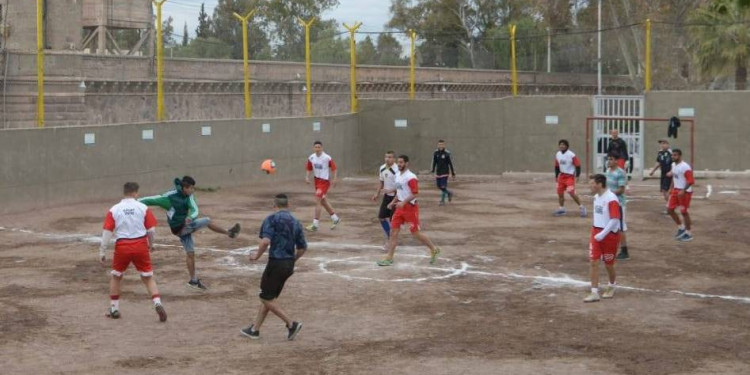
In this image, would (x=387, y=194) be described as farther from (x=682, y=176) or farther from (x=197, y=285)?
(x=682, y=176)

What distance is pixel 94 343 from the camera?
13711 mm

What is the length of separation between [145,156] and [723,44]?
3477 centimetres

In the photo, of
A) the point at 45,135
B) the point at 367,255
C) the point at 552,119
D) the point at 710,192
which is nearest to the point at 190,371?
the point at 367,255

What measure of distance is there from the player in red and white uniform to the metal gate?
1519cm

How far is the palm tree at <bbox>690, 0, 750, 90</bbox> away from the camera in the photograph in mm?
55094

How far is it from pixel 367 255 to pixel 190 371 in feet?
28.3

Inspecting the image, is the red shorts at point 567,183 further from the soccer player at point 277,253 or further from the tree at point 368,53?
the tree at point 368,53

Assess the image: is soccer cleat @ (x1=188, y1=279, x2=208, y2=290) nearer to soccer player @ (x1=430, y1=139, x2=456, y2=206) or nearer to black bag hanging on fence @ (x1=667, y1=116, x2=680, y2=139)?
soccer player @ (x1=430, y1=139, x2=456, y2=206)

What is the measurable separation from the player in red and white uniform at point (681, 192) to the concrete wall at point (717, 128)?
646 inches

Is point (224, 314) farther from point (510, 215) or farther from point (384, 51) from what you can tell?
point (384, 51)

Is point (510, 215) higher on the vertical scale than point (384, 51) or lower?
lower

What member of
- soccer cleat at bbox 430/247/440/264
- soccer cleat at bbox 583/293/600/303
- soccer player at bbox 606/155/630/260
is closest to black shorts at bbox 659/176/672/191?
soccer player at bbox 606/155/630/260

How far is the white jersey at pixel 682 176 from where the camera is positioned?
890 inches

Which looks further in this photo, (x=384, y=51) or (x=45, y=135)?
(x=384, y=51)
